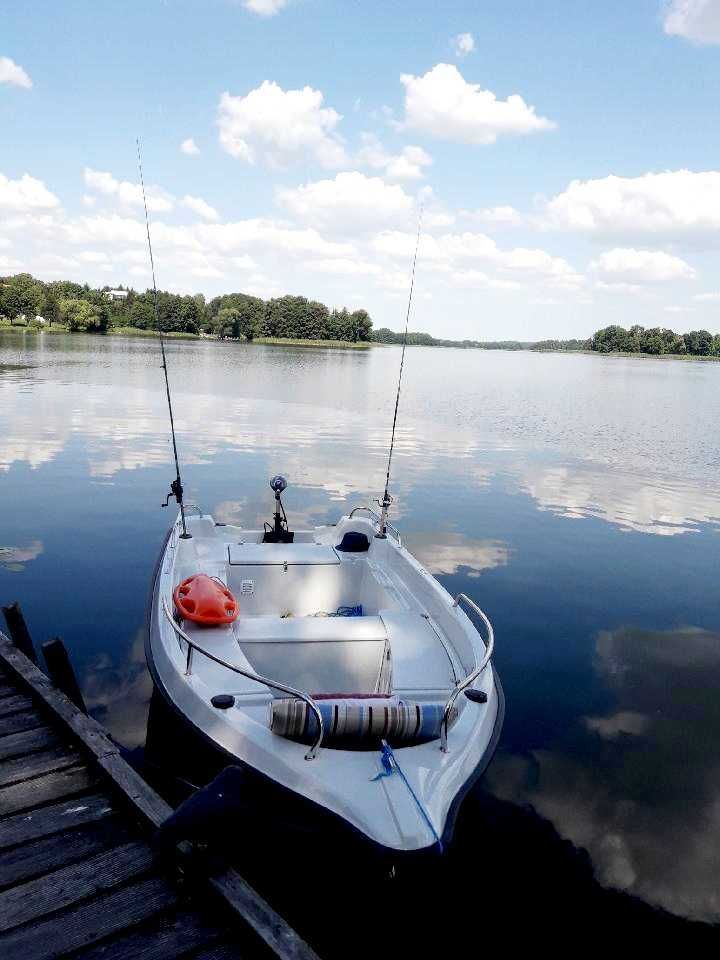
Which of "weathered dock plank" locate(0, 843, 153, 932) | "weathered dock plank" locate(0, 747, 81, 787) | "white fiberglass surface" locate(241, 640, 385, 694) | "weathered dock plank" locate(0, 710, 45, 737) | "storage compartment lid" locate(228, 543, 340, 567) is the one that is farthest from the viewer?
"storage compartment lid" locate(228, 543, 340, 567)

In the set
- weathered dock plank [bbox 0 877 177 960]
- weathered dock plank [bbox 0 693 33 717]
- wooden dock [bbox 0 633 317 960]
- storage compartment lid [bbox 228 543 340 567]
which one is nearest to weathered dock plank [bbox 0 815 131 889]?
wooden dock [bbox 0 633 317 960]

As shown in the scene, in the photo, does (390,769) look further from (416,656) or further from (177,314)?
(177,314)

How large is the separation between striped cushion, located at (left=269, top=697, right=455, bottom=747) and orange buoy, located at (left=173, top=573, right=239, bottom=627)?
1.69 m

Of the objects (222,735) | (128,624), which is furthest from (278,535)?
(222,735)

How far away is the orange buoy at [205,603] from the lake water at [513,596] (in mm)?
1845

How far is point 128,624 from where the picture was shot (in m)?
9.09

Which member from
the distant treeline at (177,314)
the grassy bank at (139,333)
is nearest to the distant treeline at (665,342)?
the distant treeline at (177,314)

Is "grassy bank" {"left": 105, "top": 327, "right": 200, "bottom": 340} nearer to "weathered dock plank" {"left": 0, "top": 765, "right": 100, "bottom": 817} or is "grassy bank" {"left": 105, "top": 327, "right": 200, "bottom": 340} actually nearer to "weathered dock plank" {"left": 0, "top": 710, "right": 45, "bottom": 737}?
"weathered dock plank" {"left": 0, "top": 710, "right": 45, "bottom": 737}

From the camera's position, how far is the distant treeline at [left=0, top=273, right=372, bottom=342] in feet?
362

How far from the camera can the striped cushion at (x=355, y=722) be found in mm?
4320

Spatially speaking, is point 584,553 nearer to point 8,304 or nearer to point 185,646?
point 185,646

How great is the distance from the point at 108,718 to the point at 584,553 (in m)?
10.4

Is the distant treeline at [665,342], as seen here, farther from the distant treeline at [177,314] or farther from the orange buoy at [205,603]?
the orange buoy at [205,603]

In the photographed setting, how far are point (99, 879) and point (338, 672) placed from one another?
9.90 ft
